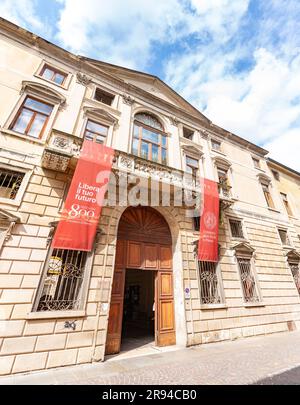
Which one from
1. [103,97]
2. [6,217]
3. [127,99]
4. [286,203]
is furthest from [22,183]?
[286,203]

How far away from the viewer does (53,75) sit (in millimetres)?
10211

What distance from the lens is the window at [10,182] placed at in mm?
6688

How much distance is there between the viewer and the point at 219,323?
8.62 meters

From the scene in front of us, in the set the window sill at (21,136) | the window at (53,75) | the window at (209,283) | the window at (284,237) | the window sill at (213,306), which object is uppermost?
the window at (53,75)

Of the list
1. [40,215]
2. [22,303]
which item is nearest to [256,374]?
[22,303]

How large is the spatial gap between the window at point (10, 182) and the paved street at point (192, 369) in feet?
16.7

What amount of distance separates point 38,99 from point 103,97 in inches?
149

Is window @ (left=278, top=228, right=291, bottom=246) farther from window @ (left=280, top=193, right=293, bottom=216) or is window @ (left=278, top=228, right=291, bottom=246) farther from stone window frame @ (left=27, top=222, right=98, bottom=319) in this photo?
stone window frame @ (left=27, top=222, right=98, bottom=319)

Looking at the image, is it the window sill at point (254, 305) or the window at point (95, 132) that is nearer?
the window at point (95, 132)

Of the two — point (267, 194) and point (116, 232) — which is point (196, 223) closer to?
point (116, 232)

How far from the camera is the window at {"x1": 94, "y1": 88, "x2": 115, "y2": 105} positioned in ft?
37.1

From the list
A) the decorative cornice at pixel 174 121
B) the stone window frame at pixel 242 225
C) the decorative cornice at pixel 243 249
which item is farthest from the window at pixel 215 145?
the decorative cornice at pixel 243 249

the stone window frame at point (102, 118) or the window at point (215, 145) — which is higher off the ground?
the window at point (215, 145)

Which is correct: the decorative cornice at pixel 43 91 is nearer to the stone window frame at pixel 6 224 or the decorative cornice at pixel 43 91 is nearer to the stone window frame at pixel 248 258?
the stone window frame at pixel 6 224
